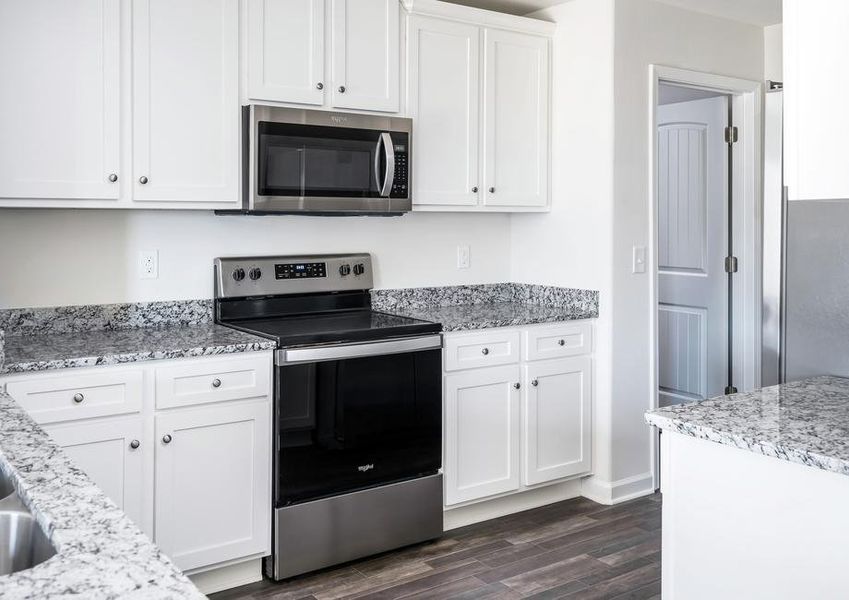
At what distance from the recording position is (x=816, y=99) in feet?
4.36

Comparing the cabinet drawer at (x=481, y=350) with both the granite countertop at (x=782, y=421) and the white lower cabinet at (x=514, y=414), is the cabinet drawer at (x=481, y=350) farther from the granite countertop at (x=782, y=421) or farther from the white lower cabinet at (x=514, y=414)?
the granite countertop at (x=782, y=421)

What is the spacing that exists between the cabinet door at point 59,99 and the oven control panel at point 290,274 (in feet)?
2.07

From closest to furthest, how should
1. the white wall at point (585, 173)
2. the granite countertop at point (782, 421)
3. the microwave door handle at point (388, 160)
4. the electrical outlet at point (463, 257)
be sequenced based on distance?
1. the granite countertop at point (782, 421)
2. the microwave door handle at point (388, 160)
3. the white wall at point (585, 173)
4. the electrical outlet at point (463, 257)

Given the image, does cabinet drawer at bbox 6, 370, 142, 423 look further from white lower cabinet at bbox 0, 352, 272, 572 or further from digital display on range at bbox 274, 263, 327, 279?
digital display on range at bbox 274, 263, 327, 279

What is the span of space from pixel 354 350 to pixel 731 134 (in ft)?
8.36

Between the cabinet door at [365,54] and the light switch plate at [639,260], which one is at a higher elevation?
the cabinet door at [365,54]

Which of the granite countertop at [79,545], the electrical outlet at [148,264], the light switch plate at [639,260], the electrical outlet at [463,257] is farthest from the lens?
the electrical outlet at [463,257]

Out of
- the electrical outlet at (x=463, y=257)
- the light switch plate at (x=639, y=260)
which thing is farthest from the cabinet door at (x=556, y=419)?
the electrical outlet at (x=463, y=257)

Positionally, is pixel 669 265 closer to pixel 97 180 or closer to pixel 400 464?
pixel 400 464

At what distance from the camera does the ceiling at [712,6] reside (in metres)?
3.89

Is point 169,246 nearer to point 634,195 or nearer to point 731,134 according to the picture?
point 634,195

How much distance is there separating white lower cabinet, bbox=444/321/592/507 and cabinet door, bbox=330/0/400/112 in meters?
1.04

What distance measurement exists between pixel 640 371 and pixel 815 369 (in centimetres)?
172

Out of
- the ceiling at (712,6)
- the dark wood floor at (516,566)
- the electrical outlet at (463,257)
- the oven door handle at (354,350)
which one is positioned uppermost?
the ceiling at (712,6)
